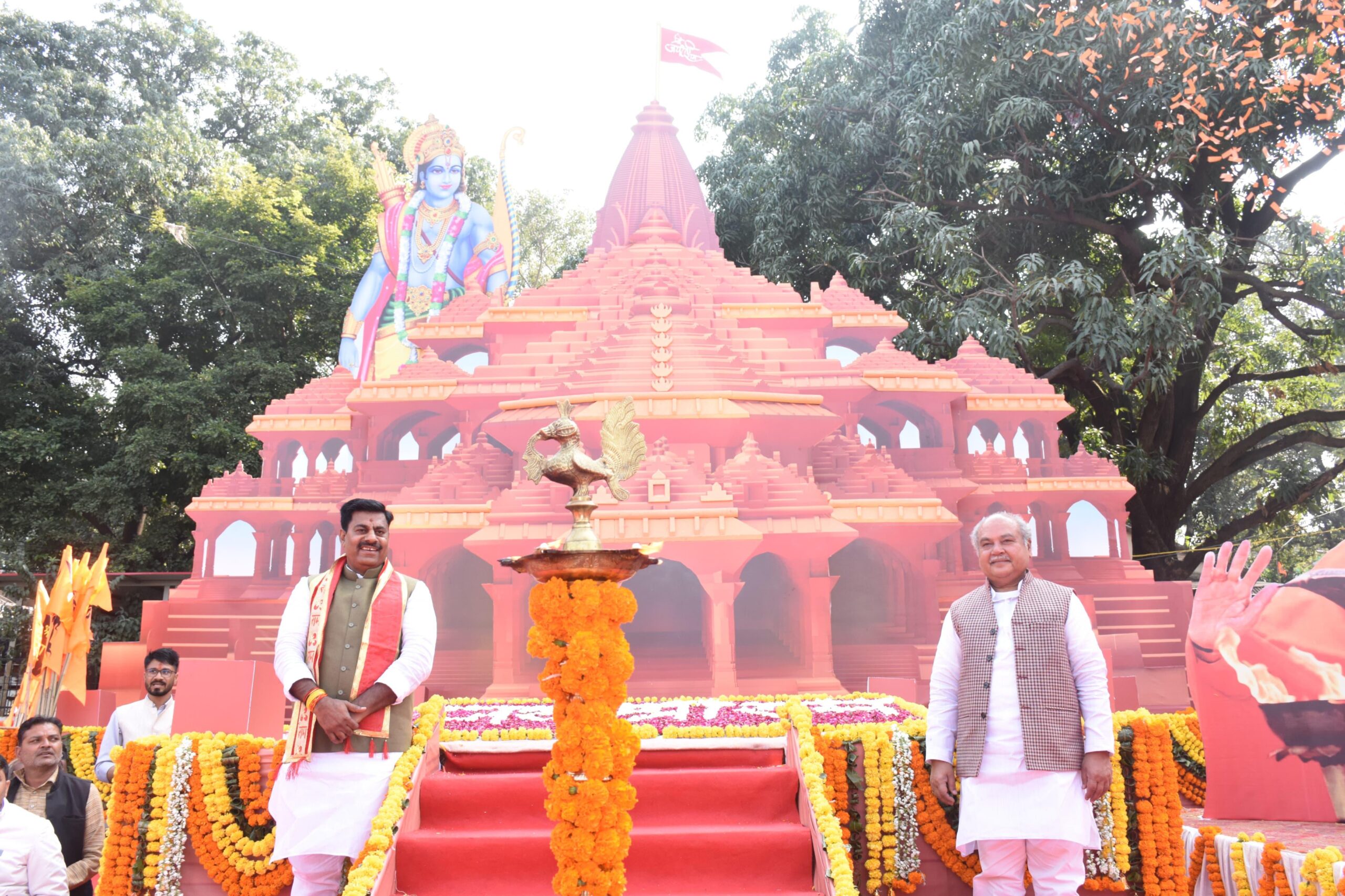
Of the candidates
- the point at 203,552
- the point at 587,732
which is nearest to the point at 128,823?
the point at 587,732

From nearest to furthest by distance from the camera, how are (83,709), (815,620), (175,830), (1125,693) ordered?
(175,830) < (1125,693) < (815,620) < (83,709)

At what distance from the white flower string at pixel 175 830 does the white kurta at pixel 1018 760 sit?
149 inches

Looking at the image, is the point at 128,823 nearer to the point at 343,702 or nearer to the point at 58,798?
the point at 58,798

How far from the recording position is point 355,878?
445 cm

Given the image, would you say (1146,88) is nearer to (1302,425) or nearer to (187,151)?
(1302,425)

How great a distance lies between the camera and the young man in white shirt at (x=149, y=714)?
6625 mm

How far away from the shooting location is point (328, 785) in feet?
14.8

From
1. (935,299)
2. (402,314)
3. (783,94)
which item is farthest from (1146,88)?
(402,314)

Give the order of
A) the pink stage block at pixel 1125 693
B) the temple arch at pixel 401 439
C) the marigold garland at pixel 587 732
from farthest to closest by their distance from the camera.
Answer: the temple arch at pixel 401 439 < the pink stage block at pixel 1125 693 < the marigold garland at pixel 587 732

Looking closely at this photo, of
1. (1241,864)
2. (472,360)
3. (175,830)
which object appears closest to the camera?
(1241,864)

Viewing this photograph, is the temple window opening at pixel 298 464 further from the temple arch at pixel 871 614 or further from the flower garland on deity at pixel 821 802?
the flower garland on deity at pixel 821 802

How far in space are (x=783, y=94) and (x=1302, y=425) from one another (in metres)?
12.6

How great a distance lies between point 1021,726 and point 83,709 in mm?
9824

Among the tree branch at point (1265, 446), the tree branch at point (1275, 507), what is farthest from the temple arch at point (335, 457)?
the tree branch at point (1265, 446)
